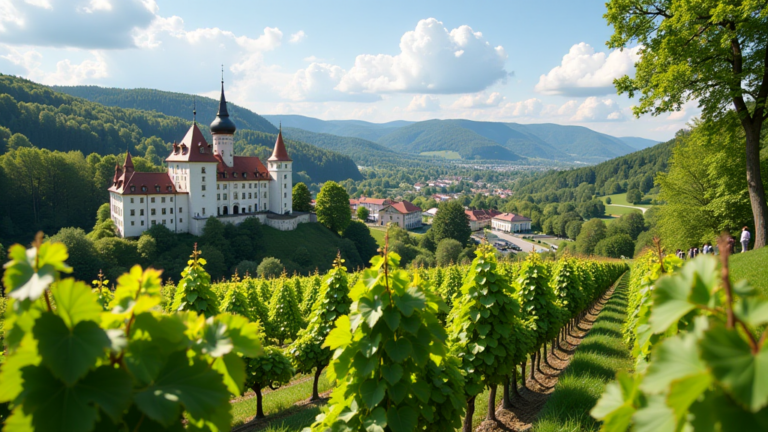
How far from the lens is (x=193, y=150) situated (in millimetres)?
61094

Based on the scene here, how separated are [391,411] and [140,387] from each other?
115 inches

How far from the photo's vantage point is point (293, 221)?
70625 millimetres

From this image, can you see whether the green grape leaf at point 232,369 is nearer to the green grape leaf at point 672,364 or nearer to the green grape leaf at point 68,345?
the green grape leaf at point 68,345

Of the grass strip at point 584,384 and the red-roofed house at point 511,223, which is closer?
the grass strip at point 584,384

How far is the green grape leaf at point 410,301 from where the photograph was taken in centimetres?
446

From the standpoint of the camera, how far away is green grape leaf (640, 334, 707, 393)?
5.31 ft

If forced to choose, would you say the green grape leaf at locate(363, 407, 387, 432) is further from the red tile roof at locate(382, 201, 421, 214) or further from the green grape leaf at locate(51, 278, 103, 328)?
the red tile roof at locate(382, 201, 421, 214)

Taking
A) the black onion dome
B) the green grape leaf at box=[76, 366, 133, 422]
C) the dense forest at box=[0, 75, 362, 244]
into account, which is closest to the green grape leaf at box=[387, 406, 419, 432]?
the green grape leaf at box=[76, 366, 133, 422]

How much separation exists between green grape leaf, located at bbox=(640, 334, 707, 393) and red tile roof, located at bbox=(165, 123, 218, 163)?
65.0 meters

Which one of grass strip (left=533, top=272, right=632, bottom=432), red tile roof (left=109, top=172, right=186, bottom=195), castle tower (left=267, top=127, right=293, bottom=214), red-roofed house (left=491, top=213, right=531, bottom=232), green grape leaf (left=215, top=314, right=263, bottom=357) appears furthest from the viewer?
red-roofed house (left=491, top=213, right=531, bottom=232)

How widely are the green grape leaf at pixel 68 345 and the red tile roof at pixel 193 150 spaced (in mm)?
63603

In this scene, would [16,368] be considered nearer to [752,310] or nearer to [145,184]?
[752,310]

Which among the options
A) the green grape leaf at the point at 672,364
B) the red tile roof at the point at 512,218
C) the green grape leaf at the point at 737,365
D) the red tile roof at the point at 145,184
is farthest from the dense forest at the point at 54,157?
the red tile roof at the point at 512,218

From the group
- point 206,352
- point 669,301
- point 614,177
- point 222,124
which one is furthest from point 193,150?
point 614,177
